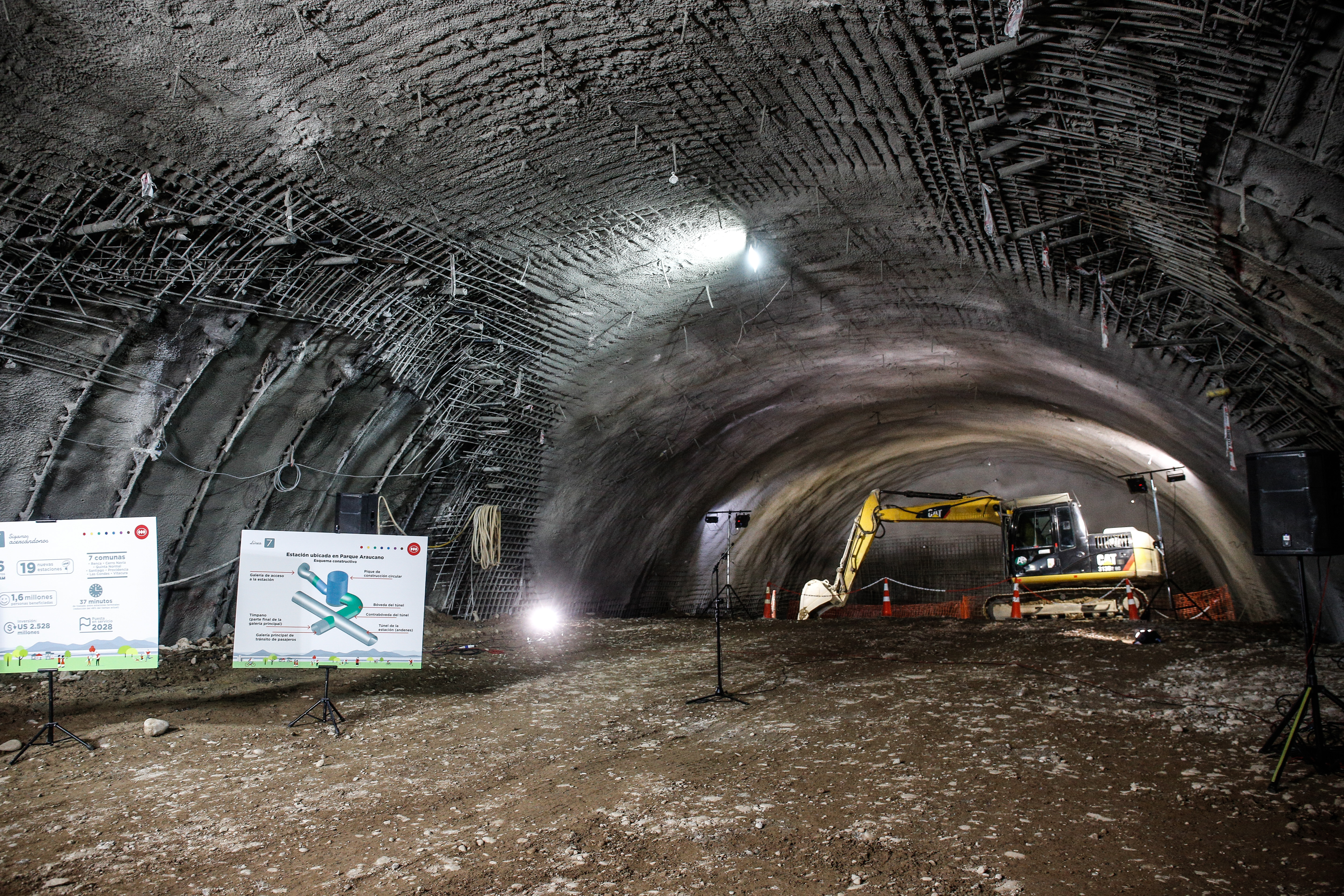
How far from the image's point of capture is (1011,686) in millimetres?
5996

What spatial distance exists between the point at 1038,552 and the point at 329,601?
1188cm

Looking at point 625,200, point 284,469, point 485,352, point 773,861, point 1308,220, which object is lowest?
point 773,861

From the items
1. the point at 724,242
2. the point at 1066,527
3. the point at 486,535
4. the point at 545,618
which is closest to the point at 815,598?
the point at 1066,527

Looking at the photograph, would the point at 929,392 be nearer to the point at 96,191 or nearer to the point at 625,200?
the point at 625,200

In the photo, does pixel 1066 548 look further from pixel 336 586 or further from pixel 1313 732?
pixel 336 586

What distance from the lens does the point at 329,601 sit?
17.5ft

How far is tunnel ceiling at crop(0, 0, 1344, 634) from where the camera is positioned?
398 centimetres

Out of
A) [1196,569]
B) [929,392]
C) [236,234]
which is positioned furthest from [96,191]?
[1196,569]

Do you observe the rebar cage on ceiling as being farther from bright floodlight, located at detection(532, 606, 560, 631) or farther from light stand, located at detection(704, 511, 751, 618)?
light stand, located at detection(704, 511, 751, 618)

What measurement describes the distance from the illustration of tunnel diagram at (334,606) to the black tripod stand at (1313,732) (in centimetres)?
504

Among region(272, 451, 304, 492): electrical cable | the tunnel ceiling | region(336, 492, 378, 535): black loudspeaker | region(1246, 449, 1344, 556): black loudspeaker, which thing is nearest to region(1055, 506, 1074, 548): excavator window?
the tunnel ceiling

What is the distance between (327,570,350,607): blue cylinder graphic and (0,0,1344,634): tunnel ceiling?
2181 millimetres

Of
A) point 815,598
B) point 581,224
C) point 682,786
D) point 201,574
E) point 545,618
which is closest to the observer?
point 682,786

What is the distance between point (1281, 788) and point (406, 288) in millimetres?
6367
